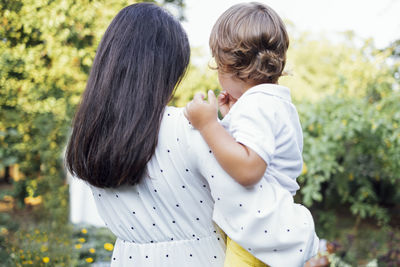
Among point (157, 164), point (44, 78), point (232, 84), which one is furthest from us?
point (44, 78)

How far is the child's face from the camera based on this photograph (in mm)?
1364

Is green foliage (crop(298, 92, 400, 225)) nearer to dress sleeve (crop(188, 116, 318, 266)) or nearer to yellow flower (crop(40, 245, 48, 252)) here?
yellow flower (crop(40, 245, 48, 252))

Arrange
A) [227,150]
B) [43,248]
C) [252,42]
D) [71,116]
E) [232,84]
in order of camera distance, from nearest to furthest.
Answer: [227,150] → [252,42] → [232,84] → [43,248] → [71,116]

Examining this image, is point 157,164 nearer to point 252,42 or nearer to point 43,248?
point 252,42

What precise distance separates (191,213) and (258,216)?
0.64 feet

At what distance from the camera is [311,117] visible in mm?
4039

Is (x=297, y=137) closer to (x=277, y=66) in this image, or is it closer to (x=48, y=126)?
(x=277, y=66)

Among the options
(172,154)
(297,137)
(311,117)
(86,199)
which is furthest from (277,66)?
(86,199)

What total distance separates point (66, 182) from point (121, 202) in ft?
13.1

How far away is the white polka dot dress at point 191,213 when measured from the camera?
105 cm

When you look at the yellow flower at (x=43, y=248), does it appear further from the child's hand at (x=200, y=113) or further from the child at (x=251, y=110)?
the child's hand at (x=200, y=113)

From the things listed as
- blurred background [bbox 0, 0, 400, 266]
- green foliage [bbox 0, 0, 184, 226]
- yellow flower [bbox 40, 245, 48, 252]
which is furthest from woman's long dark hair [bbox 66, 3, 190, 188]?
yellow flower [bbox 40, 245, 48, 252]

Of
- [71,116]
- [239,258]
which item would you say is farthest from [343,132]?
[239,258]

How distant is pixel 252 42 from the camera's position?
49.6 inches
